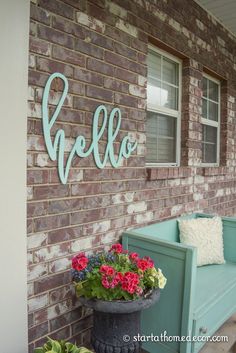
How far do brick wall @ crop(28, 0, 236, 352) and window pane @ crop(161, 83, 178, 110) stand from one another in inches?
3.9

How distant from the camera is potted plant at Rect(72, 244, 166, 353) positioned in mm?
1549

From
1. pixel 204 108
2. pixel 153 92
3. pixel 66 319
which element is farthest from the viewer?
pixel 204 108

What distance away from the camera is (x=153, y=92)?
2.70m

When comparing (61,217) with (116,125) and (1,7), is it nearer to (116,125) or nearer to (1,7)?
(116,125)

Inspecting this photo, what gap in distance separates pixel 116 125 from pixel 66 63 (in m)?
0.55

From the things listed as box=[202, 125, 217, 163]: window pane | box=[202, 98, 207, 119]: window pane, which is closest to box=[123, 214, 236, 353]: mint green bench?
box=[202, 125, 217, 163]: window pane

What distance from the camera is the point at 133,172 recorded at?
2.31 m

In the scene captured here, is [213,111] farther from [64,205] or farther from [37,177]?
[37,177]

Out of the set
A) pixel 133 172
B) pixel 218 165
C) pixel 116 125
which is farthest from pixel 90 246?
pixel 218 165

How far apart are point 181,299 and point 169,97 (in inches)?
71.9

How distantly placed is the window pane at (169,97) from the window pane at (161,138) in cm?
12

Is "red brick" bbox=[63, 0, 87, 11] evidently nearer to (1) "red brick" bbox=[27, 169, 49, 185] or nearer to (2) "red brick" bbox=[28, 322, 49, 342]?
(1) "red brick" bbox=[27, 169, 49, 185]

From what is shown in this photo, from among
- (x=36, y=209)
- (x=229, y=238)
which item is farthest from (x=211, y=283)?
(x=36, y=209)

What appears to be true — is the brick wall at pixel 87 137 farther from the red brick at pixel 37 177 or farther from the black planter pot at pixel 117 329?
the black planter pot at pixel 117 329
